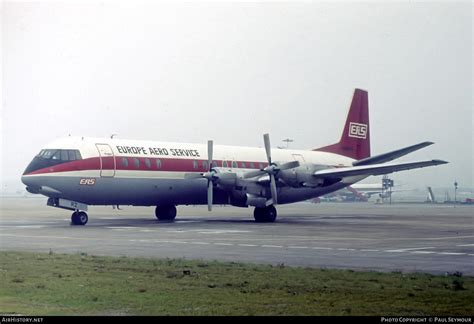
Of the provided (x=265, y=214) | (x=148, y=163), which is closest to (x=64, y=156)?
(x=148, y=163)

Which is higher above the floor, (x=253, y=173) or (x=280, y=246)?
(x=253, y=173)

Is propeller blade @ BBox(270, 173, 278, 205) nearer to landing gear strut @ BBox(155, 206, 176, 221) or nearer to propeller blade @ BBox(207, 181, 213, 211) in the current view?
propeller blade @ BBox(207, 181, 213, 211)

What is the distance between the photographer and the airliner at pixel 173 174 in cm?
3544

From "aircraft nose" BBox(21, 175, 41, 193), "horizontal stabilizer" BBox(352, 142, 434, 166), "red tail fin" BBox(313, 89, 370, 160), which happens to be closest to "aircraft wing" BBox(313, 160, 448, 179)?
"horizontal stabilizer" BBox(352, 142, 434, 166)

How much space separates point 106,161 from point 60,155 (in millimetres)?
2424

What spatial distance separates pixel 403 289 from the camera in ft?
42.0

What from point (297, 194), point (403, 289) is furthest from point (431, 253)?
point (297, 194)

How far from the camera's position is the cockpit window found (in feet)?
117

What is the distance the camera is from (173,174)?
3988 cm

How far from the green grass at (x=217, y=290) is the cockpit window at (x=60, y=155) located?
1916 cm

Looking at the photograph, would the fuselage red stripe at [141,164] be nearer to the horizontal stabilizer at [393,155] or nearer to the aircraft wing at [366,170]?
the aircraft wing at [366,170]

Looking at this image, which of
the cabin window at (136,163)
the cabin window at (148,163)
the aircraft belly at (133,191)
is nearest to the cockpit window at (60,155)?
the aircraft belly at (133,191)

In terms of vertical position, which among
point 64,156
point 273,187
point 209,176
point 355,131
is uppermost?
point 355,131

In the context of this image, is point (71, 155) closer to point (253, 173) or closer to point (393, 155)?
point (253, 173)
